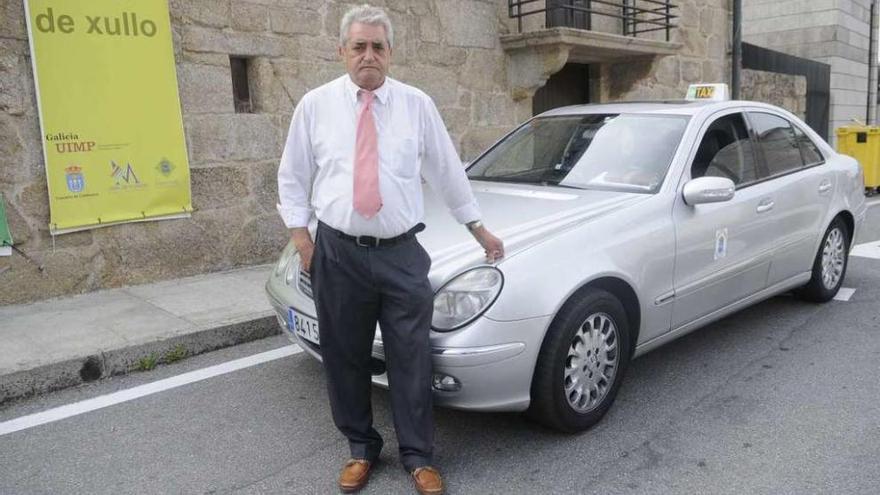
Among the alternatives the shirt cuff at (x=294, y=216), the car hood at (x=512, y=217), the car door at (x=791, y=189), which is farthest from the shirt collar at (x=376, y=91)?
the car door at (x=791, y=189)

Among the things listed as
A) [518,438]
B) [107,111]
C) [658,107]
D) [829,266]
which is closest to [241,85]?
[107,111]

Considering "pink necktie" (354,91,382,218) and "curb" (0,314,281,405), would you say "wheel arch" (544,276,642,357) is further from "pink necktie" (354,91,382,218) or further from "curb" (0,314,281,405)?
"curb" (0,314,281,405)

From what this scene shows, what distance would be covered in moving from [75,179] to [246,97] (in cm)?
169

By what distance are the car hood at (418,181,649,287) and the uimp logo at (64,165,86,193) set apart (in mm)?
2796

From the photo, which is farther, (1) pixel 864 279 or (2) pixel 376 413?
(1) pixel 864 279

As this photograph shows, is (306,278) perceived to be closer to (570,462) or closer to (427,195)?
(427,195)

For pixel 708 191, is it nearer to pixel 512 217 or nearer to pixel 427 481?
pixel 512 217

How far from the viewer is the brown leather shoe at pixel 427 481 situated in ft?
9.24

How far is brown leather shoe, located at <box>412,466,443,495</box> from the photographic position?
282 cm

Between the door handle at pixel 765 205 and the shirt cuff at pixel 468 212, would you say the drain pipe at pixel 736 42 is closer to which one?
the door handle at pixel 765 205

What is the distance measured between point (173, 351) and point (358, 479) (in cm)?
202

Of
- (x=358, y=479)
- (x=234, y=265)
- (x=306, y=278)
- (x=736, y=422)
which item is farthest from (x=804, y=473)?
(x=234, y=265)

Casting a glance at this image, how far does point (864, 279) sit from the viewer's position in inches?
238

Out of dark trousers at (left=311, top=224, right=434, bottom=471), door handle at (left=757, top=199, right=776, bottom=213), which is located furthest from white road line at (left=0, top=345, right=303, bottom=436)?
door handle at (left=757, top=199, right=776, bottom=213)
